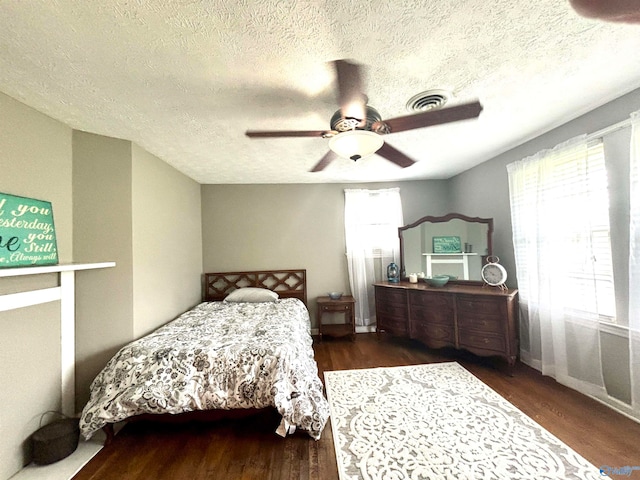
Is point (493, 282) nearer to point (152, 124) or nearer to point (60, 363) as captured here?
point (152, 124)

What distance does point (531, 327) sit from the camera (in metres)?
2.61

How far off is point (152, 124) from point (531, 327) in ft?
13.9

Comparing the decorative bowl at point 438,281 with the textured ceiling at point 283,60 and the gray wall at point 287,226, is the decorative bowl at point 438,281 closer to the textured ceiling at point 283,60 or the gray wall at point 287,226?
the gray wall at point 287,226

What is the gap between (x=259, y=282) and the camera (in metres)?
3.92

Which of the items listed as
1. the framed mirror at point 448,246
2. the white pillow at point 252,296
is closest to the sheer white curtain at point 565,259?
the framed mirror at point 448,246

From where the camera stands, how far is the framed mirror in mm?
3172

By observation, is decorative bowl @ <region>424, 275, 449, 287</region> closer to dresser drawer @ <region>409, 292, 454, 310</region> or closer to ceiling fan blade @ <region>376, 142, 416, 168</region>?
dresser drawer @ <region>409, 292, 454, 310</region>

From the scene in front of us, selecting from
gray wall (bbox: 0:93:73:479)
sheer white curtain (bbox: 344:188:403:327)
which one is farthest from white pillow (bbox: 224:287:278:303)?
gray wall (bbox: 0:93:73:479)

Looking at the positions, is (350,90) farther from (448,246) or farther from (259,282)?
(259,282)

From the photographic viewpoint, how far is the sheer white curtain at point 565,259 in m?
2.04

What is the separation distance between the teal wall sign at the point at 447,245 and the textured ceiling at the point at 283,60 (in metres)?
1.61

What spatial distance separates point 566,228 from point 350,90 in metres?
2.43

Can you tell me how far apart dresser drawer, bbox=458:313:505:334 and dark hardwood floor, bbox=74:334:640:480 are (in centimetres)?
54

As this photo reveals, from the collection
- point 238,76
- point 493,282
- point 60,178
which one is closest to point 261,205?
point 60,178
